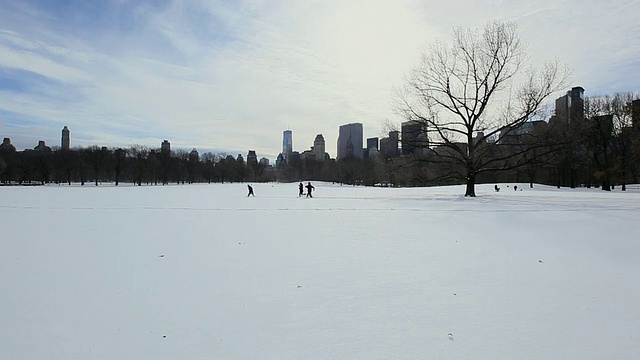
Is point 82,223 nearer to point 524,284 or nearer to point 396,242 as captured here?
point 396,242

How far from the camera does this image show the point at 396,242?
808cm

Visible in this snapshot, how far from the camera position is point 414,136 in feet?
86.0

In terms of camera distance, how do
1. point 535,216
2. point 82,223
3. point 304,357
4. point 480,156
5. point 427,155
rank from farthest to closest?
point 427,155
point 480,156
point 535,216
point 82,223
point 304,357

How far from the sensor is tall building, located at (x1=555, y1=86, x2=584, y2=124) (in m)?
47.4

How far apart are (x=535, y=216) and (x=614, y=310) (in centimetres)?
952

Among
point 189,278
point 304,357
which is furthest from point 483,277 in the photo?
point 189,278

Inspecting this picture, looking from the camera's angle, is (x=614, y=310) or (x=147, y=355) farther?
(x=614, y=310)

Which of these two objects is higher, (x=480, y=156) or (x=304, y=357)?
(x=480, y=156)

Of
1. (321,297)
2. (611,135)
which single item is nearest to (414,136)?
(321,297)

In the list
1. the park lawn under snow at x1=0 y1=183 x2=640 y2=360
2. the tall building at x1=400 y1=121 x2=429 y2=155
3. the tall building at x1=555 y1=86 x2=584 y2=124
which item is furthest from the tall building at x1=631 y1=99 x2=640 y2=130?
the park lawn under snow at x1=0 y1=183 x2=640 y2=360

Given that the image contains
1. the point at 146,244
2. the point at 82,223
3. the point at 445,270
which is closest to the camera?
the point at 445,270

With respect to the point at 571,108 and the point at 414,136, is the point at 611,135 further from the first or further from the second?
the point at 414,136

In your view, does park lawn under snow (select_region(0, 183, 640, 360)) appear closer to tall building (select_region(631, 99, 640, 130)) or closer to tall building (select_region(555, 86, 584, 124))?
tall building (select_region(631, 99, 640, 130))

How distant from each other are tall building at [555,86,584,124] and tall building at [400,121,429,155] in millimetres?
30948
